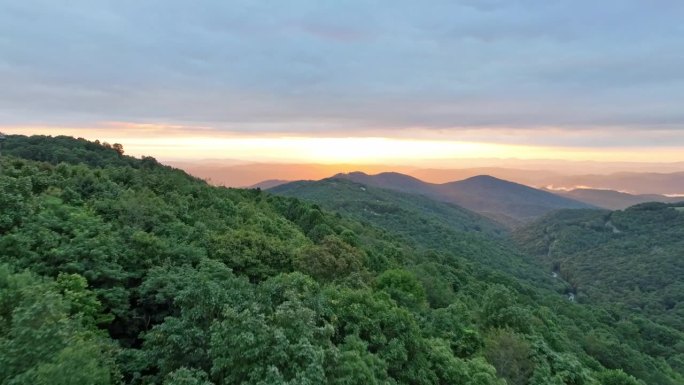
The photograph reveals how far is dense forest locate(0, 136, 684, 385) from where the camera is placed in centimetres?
1178

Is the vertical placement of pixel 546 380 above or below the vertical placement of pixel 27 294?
below

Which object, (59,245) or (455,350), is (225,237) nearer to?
(59,245)

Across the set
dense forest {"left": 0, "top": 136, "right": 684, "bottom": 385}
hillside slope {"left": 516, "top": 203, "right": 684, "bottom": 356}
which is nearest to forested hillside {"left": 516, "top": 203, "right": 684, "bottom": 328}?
hillside slope {"left": 516, "top": 203, "right": 684, "bottom": 356}

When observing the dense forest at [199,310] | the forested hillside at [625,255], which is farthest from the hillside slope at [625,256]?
the dense forest at [199,310]

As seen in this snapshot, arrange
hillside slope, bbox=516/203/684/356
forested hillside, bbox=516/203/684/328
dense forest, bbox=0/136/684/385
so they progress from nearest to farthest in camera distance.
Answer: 1. dense forest, bbox=0/136/684/385
2. hillside slope, bbox=516/203/684/356
3. forested hillside, bbox=516/203/684/328

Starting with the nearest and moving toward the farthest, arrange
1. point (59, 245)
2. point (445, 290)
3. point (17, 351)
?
point (17, 351) → point (59, 245) → point (445, 290)

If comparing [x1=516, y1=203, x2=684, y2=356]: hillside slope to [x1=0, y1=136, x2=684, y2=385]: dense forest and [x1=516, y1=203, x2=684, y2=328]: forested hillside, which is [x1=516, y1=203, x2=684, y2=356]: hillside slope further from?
Answer: [x1=0, y1=136, x2=684, y2=385]: dense forest

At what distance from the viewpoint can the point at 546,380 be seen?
21891 mm

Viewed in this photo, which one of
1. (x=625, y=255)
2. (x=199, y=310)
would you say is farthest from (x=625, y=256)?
(x=199, y=310)

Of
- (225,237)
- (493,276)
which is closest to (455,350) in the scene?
(225,237)

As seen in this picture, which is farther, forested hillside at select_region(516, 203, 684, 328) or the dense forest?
→ forested hillside at select_region(516, 203, 684, 328)

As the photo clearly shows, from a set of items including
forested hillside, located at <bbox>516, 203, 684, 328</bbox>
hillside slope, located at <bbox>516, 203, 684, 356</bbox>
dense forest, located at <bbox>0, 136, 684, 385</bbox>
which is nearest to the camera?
dense forest, located at <bbox>0, 136, 684, 385</bbox>

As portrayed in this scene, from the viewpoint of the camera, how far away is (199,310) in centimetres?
1425

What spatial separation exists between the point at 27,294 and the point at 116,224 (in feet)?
46.2
